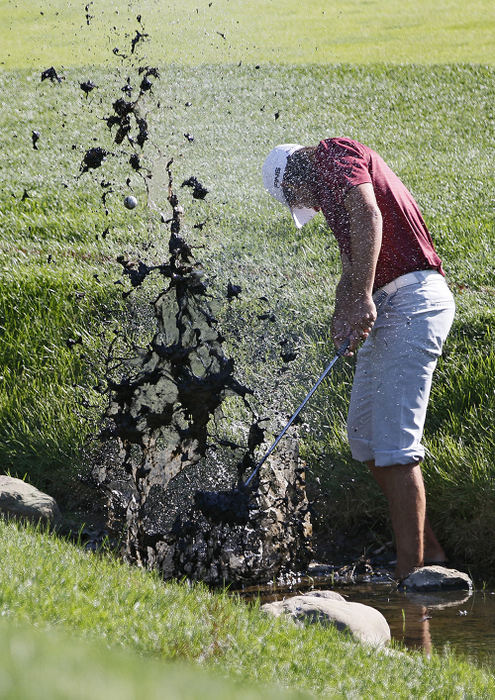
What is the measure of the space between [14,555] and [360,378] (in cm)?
200

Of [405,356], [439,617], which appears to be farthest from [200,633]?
[405,356]

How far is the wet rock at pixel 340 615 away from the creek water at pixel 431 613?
0.19 m

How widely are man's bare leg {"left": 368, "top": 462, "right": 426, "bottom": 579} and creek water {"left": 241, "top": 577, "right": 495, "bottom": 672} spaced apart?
17cm

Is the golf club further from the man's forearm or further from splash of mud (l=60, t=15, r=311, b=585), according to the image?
the man's forearm

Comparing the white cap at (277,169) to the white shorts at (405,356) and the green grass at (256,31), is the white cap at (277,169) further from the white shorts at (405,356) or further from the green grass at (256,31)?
the green grass at (256,31)

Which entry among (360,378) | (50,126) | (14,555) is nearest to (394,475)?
(360,378)

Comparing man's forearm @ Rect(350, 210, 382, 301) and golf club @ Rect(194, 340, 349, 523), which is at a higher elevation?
man's forearm @ Rect(350, 210, 382, 301)

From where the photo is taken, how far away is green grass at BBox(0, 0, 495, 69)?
16719 mm

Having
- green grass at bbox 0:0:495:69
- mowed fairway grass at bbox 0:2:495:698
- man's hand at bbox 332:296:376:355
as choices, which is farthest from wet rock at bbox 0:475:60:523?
green grass at bbox 0:0:495:69

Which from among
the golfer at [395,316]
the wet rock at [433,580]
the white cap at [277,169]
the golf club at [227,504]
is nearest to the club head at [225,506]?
the golf club at [227,504]

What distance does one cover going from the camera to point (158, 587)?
11.9 ft

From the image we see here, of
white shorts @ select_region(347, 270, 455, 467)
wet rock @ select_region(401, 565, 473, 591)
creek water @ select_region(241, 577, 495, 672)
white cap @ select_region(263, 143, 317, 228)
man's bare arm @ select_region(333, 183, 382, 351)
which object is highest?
white cap @ select_region(263, 143, 317, 228)

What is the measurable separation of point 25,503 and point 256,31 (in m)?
16.5

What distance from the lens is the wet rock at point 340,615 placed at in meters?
3.70
